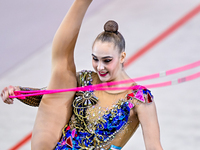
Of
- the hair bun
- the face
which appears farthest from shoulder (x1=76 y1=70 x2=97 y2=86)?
the hair bun

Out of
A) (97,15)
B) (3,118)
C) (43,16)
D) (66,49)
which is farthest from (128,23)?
(66,49)

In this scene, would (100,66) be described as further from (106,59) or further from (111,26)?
(111,26)

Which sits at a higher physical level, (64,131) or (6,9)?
(6,9)

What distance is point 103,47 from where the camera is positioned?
132cm

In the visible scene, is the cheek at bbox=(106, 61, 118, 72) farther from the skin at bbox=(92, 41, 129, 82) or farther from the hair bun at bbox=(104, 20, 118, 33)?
the hair bun at bbox=(104, 20, 118, 33)

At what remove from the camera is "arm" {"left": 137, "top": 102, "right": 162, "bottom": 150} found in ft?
4.26

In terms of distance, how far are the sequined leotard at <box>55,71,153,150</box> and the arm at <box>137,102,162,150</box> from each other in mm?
29

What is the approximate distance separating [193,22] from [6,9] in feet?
5.75

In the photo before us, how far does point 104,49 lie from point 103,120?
258 mm

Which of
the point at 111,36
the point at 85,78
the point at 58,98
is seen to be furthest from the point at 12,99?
the point at 111,36

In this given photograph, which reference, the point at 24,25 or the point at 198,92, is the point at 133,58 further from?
the point at 24,25

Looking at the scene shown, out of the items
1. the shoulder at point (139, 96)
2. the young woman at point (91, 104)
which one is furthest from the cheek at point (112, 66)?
the shoulder at point (139, 96)

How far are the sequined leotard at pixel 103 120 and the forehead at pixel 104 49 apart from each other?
0.53ft

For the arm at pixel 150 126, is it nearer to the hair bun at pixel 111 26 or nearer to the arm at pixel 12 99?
the hair bun at pixel 111 26
